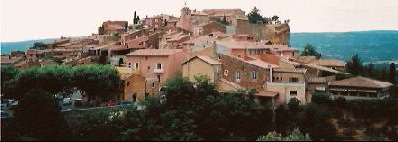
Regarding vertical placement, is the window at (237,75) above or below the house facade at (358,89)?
above

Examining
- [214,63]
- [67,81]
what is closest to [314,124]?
[214,63]

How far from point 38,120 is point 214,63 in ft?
45.6

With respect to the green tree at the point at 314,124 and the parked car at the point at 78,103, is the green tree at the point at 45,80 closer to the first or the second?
the parked car at the point at 78,103

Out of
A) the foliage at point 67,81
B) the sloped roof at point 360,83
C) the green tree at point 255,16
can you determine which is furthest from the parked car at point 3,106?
the green tree at point 255,16

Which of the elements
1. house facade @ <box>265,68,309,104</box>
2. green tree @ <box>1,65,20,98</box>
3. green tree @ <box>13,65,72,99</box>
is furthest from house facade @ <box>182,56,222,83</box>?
green tree @ <box>1,65,20,98</box>

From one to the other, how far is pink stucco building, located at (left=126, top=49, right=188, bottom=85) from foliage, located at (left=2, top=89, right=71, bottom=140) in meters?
11.7

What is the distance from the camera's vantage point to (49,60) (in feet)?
202

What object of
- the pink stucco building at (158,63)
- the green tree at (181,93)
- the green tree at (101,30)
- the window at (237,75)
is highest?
the green tree at (101,30)

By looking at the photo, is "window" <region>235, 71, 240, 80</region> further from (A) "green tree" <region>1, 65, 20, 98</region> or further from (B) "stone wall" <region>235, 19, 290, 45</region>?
(B) "stone wall" <region>235, 19, 290, 45</region>

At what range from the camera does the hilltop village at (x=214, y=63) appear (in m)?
45.2

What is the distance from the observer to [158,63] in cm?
5141

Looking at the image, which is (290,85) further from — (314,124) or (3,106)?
(3,106)

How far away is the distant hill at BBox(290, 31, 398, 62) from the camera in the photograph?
113519 mm

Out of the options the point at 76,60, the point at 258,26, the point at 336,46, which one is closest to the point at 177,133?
the point at 76,60
